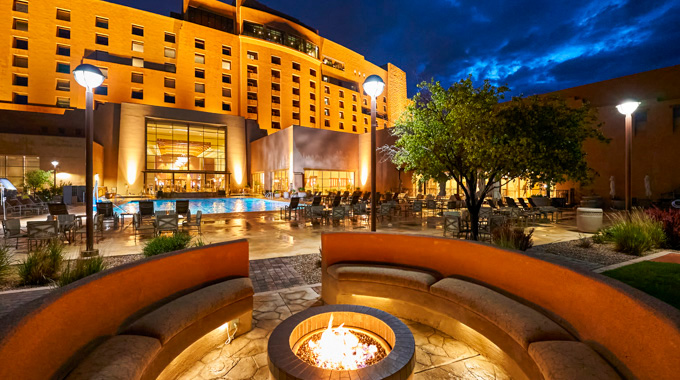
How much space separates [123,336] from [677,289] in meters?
6.96

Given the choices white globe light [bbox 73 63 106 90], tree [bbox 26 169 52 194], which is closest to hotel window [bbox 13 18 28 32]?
tree [bbox 26 169 52 194]

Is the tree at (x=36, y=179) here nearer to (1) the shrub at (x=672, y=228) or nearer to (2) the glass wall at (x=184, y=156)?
(2) the glass wall at (x=184, y=156)

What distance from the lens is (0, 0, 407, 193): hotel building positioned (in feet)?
93.7

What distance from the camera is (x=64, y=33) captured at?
34844 millimetres

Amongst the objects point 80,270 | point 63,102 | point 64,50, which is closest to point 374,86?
point 80,270

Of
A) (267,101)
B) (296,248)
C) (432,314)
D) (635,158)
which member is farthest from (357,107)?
(432,314)

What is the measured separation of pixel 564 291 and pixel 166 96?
46.3 m

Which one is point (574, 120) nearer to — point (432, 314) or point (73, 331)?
point (432, 314)

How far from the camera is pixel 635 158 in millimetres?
17094

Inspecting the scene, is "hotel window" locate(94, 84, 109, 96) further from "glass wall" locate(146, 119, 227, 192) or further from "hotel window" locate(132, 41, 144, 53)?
"glass wall" locate(146, 119, 227, 192)

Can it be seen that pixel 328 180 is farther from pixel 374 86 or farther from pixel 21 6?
pixel 21 6

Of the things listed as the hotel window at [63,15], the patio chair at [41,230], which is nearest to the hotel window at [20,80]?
the hotel window at [63,15]

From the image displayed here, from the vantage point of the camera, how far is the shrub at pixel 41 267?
4.61 m

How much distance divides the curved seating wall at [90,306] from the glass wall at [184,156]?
3259 cm
